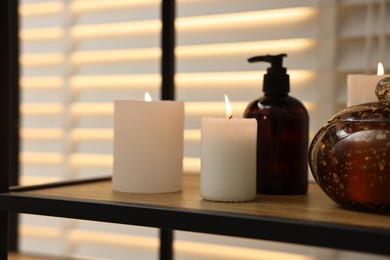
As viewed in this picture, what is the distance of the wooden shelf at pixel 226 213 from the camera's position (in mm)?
467

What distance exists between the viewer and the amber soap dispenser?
67 centimetres

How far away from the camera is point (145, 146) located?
2.20 ft

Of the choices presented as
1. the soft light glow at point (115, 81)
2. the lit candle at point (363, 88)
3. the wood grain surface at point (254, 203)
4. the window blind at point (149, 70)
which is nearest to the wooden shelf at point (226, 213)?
the wood grain surface at point (254, 203)

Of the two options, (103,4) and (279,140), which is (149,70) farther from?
(279,140)

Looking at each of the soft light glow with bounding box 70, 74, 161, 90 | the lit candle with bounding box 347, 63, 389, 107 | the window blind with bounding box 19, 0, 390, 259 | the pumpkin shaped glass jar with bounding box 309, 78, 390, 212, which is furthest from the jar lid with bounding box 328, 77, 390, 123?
the soft light glow with bounding box 70, 74, 161, 90

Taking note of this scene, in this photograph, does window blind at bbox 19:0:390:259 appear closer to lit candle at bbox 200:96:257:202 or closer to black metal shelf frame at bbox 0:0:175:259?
black metal shelf frame at bbox 0:0:175:259

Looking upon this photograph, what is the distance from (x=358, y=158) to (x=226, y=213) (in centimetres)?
13

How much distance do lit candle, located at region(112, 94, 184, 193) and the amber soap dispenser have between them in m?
0.10

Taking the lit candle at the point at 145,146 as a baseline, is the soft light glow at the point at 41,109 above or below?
above

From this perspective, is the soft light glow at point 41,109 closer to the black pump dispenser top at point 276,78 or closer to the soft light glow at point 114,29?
the soft light glow at point 114,29

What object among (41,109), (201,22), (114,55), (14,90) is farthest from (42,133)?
(201,22)

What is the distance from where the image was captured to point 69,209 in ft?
1.99

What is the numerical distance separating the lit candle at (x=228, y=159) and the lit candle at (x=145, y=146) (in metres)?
0.08

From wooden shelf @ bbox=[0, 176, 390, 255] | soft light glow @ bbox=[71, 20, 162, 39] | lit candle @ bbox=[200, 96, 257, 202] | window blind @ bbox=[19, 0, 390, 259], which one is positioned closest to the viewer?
wooden shelf @ bbox=[0, 176, 390, 255]
